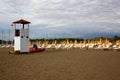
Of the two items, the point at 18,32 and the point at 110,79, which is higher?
the point at 18,32

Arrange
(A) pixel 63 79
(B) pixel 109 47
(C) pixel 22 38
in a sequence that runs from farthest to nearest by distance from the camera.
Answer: (B) pixel 109 47 → (C) pixel 22 38 → (A) pixel 63 79

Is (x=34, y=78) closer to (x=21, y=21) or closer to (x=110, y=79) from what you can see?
(x=110, y=79)

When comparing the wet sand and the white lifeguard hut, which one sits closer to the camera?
the wet sand

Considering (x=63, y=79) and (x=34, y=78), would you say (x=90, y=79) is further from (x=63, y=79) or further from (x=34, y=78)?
(x=34, y=78)

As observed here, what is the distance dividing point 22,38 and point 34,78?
1605 cm

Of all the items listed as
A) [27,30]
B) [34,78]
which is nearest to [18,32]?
[27,30]

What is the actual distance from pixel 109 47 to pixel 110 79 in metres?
24.0

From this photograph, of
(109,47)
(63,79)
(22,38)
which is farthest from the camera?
(109,47)

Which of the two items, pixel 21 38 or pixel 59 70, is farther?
pixel 21 38

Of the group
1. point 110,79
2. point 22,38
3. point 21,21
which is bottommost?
point 110,79

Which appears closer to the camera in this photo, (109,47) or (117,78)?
(117,78)

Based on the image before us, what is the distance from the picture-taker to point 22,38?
2458 cm

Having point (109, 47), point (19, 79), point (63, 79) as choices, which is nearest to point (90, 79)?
point (63, 79)

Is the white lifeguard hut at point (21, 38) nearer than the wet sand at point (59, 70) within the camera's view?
No
